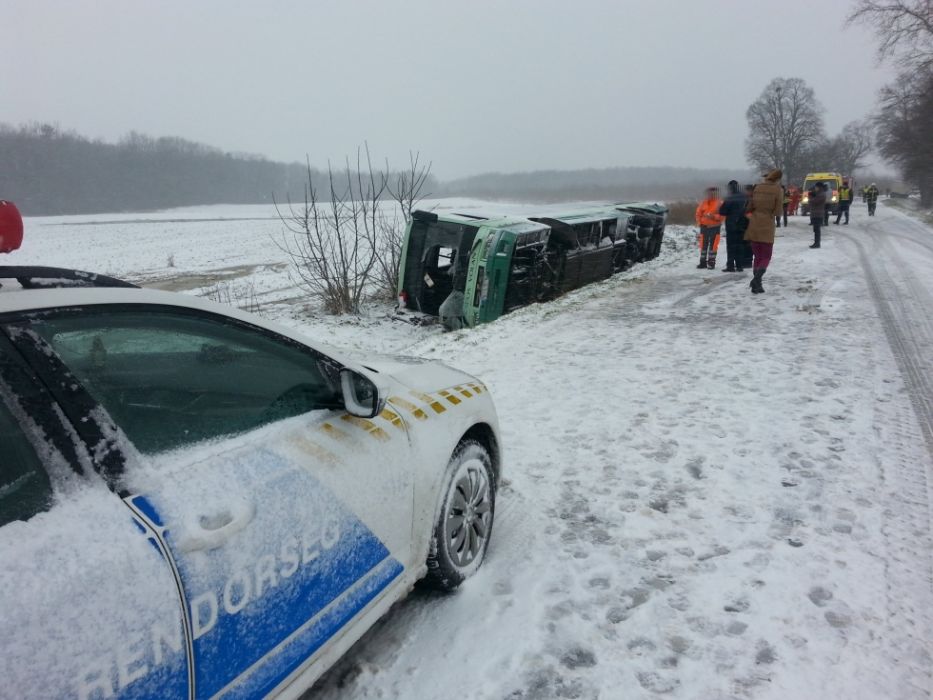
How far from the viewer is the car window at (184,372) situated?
1572 mm

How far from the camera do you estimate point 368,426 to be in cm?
224

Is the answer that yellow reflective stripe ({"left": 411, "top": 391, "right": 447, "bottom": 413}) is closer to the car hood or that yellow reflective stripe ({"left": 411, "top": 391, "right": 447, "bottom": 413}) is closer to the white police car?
the car hood

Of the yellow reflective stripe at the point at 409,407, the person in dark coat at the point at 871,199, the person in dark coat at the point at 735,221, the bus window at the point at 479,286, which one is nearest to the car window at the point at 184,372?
the yellow reflective stripe at the point at 409,407

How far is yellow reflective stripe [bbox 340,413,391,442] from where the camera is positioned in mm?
2193

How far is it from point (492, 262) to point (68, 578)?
8752 millimetres

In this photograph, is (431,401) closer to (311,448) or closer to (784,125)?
(311,448)

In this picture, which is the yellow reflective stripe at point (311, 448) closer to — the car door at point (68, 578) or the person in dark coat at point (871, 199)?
the car door at point (68, 578)

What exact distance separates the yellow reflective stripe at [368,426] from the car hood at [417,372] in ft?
1.64

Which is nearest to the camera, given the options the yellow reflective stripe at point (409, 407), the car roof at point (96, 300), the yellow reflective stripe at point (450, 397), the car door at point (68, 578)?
the car door at point (68, 578)

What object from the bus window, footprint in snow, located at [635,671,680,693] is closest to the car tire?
footprint in snow, located at [635,671,680,693]

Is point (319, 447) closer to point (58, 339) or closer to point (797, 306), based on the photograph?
point (58, 339)

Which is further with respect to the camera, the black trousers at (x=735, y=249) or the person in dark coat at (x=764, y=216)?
the black trousers at (x=735, y=249)

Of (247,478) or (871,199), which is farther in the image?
(871,199)

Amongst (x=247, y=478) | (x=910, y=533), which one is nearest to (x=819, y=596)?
(x=910, y=533)
